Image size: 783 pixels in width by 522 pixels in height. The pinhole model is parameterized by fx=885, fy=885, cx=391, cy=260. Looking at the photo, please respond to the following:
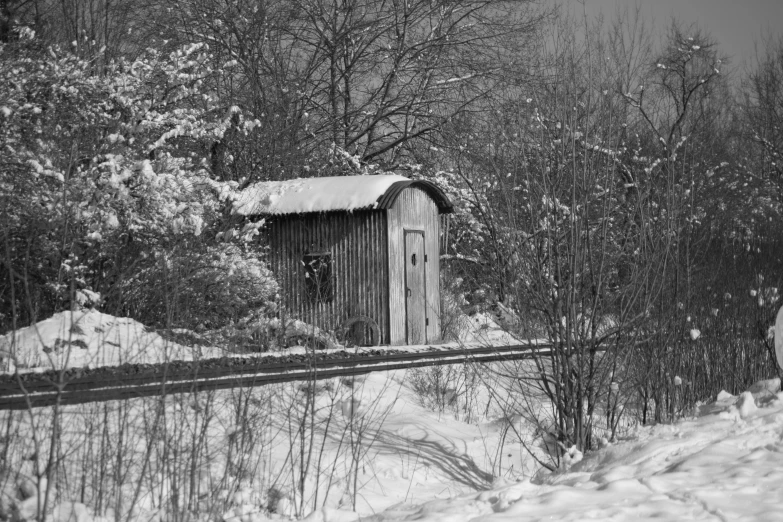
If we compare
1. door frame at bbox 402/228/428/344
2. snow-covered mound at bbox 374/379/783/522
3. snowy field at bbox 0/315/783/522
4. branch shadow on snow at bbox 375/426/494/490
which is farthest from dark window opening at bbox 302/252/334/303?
snow-covered mound at bbox 374/379/783/522

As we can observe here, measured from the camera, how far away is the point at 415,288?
18875mm

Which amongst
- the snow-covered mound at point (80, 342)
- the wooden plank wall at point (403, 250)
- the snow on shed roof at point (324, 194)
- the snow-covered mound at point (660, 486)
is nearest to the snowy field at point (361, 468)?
the snow-covered mound at point (660, 486)

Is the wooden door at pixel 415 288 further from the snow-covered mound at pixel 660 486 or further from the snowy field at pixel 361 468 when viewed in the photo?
the snow-covered mound at pixel 660 486

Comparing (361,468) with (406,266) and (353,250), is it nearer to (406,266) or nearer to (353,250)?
(353,250)

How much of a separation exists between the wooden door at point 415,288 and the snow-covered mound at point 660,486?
10767 mm

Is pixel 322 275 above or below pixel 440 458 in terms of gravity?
above

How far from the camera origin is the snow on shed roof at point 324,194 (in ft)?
60.0

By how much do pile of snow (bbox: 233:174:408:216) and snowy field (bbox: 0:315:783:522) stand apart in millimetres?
8166

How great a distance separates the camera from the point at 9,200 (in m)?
14.0

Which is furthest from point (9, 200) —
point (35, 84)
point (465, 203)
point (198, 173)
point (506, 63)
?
point (506, 63)

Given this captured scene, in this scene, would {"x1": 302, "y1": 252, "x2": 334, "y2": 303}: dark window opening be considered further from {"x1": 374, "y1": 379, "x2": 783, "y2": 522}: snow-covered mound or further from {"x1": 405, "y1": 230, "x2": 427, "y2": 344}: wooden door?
{"x1": 374, "y1": 379, "x2": 783, "y2": 522}: snow-covered mound

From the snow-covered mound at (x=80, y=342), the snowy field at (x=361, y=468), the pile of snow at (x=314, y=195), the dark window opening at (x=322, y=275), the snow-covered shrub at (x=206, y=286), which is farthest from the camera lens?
the dark window opening at (x=322, y=275)

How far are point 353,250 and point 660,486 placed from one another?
12.8 metres

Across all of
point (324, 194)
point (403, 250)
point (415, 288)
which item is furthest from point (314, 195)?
point (415, 288)
